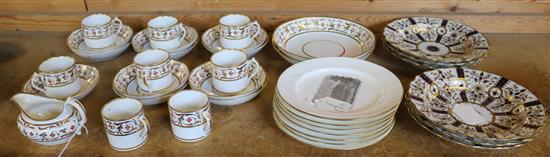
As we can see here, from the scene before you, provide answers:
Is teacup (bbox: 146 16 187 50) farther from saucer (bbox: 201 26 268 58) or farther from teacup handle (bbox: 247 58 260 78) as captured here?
teacup handle (bbox: 247 58 260 78)

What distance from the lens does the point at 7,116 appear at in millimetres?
854

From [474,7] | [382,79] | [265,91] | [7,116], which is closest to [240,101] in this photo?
[265,91]

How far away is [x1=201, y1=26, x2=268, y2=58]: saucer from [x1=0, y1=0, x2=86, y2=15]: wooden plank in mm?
336

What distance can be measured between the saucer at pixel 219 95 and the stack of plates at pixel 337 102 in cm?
7

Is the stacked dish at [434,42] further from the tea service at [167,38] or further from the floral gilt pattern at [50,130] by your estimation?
the floral gilt pattern at [50,130]

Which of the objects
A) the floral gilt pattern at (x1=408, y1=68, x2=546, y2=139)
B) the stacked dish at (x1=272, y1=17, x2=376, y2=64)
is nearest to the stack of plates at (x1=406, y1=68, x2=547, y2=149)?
the floral gilt pattern at (x1=408, y1=68, x2=546, y2=139)

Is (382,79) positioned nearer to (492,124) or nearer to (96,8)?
(492,124)

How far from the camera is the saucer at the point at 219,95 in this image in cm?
87

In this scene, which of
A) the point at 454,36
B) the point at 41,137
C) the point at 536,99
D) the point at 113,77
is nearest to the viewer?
the point at 41,137

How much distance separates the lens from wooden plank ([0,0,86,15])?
115 cm

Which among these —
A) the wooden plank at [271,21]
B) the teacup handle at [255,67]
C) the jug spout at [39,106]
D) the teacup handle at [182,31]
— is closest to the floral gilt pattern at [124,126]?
the jug spout at [39,106]

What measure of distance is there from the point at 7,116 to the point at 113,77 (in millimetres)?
211

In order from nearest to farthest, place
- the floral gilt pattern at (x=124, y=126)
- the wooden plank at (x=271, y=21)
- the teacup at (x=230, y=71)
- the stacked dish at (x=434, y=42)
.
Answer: the floral gilt pattern at (x=124, y=126) < the teacup at (x=230, y=71) < the stacked dish at (x=434, y=42) < the wooden plank at (x=271, y=21)

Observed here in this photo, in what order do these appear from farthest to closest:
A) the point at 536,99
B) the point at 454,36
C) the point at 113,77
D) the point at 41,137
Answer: the point at 454,36
the point at 113,77
the point at 536,99
the point at 41,137
